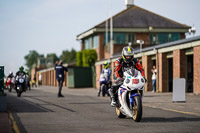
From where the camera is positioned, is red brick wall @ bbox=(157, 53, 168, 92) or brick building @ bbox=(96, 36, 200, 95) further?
red brick wall @ bbox=(157, 53, 168, 92)

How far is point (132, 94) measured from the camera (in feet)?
33.6

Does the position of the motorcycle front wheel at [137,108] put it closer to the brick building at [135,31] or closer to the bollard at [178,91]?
the bollard at [178,91]

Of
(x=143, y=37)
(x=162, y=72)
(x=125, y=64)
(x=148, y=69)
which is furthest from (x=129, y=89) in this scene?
(x=143, y=37)

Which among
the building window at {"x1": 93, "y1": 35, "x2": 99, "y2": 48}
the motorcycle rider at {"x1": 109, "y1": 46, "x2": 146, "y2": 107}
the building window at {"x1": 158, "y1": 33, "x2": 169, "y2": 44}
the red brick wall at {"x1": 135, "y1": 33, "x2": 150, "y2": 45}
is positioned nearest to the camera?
the motorcycle rider at {"x1": 109, "y1": 46, "x2": 146, "y2": 107}

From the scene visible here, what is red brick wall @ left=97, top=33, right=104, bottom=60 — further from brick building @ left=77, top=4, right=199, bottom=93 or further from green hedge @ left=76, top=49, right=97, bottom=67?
green hedge @ left=76, top=49, right=97, bottom=67

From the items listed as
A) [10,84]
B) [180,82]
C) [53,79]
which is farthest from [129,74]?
[53,79]

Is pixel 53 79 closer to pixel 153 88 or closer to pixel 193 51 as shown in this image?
pixel 153 88

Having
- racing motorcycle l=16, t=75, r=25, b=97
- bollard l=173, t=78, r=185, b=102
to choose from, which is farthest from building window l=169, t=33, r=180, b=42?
bollard l=173, t=78, r=185, b=102

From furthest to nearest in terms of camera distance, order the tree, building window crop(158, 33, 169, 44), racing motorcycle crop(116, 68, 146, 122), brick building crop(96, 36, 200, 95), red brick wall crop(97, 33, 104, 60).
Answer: the tree < red brick wall crop(97, 33, 104, 60) < building window crop(158, 33, 169, 44) < brick building crop(96, 36, 200, 95) < racing motorcycle crop(116, 68, 146, 122)

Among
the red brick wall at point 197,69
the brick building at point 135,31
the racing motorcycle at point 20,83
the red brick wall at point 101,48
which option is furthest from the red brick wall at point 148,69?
the red brick wall at point 101,48

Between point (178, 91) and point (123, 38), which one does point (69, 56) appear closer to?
point (123, 38)

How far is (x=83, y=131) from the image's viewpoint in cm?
852

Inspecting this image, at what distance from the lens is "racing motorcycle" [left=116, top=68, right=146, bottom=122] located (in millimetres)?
9985

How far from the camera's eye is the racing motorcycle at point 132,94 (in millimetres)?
9985
